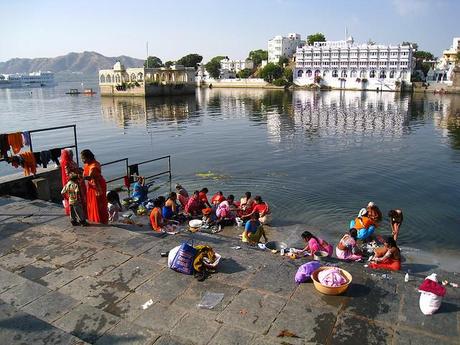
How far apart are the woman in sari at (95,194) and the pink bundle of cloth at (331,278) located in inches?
220

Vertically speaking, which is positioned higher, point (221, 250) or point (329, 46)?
point (329, 46)

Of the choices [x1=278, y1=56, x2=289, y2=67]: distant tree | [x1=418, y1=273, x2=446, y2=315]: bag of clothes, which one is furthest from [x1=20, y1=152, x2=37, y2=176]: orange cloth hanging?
[x1=278, y1=56, x2=289, y2=67]: distant tree

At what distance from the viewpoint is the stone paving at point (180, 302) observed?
5344 millimetres

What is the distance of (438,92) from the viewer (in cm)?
9431

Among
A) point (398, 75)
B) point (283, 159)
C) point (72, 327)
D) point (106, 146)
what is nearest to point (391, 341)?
point (72, 327)

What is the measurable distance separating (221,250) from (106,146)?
25.9 meters

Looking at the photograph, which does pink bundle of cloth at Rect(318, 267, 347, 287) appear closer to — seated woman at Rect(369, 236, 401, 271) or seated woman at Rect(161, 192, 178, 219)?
seated woman at Rect(369, 236, 401, 271)

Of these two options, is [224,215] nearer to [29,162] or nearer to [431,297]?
[29,162]


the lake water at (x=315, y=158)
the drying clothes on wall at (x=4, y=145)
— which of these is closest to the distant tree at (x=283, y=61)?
the lake water at (x=315, y=158)

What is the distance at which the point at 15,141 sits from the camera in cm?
1209

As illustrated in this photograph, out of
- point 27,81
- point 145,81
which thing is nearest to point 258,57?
point 145,81

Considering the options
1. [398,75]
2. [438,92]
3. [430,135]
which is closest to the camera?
[430,135]

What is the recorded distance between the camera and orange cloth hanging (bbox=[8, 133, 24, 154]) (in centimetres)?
1198

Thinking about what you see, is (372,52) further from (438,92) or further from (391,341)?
(391,341)
